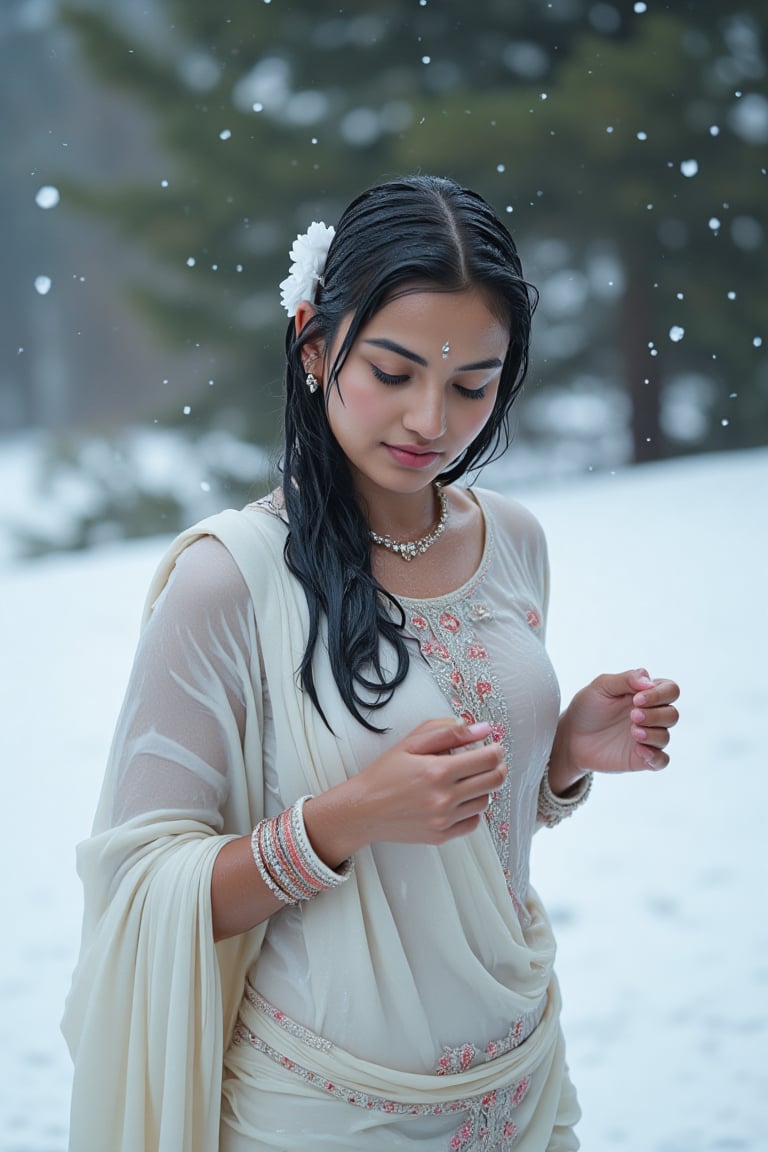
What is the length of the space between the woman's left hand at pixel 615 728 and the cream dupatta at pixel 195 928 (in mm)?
179

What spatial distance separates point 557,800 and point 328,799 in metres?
0.37

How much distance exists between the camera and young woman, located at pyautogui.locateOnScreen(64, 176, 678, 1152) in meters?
0.98

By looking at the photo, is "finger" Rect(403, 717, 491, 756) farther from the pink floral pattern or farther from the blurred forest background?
the blurred forest background

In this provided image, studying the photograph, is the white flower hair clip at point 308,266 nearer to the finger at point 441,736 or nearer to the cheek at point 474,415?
the cheek at point 474,415

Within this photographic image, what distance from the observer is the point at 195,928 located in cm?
98

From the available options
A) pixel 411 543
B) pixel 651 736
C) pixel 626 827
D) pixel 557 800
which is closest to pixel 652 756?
pixel 651 736

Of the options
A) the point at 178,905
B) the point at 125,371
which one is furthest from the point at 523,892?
the point at 125,371

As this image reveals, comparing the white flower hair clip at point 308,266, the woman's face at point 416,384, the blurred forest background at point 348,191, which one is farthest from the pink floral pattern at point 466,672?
the blurred forest background at point 348,191

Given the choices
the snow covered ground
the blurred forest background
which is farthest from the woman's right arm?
the blurred forest background

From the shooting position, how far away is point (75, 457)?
7223 millimetres

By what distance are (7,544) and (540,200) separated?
12.3 ft

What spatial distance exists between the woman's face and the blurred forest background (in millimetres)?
2758

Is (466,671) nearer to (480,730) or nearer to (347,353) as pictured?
(480,730)

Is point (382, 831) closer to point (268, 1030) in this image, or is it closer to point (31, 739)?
point (268, 1030)
